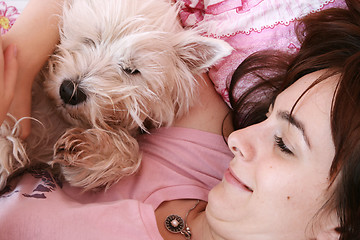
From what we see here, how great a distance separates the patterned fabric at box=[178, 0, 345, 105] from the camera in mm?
1445

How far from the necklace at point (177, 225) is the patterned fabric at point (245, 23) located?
54 centimetres

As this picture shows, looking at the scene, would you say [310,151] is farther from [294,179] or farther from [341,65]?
[341,65]

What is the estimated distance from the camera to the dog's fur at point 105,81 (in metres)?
1.28

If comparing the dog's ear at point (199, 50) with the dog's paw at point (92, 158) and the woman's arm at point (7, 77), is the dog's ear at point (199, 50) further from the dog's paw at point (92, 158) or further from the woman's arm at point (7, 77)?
the woman's arm at point (7, 77)

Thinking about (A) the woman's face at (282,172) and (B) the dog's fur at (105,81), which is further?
(B) the dog's fur at (105,81)

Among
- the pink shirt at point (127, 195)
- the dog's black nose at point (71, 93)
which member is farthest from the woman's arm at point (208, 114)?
the dog's black nose at point (71, 93)

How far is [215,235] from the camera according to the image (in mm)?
1264

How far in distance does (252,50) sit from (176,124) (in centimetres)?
43


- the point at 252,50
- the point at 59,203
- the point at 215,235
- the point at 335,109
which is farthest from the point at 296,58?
the point at 59,203

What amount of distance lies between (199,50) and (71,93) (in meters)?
0.51

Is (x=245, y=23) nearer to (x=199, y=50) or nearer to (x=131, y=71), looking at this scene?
(x=199, y=50)

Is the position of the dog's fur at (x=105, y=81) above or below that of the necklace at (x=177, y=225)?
above

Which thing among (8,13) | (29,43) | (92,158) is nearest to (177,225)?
(92,158)

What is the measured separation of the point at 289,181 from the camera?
1.02 meters
